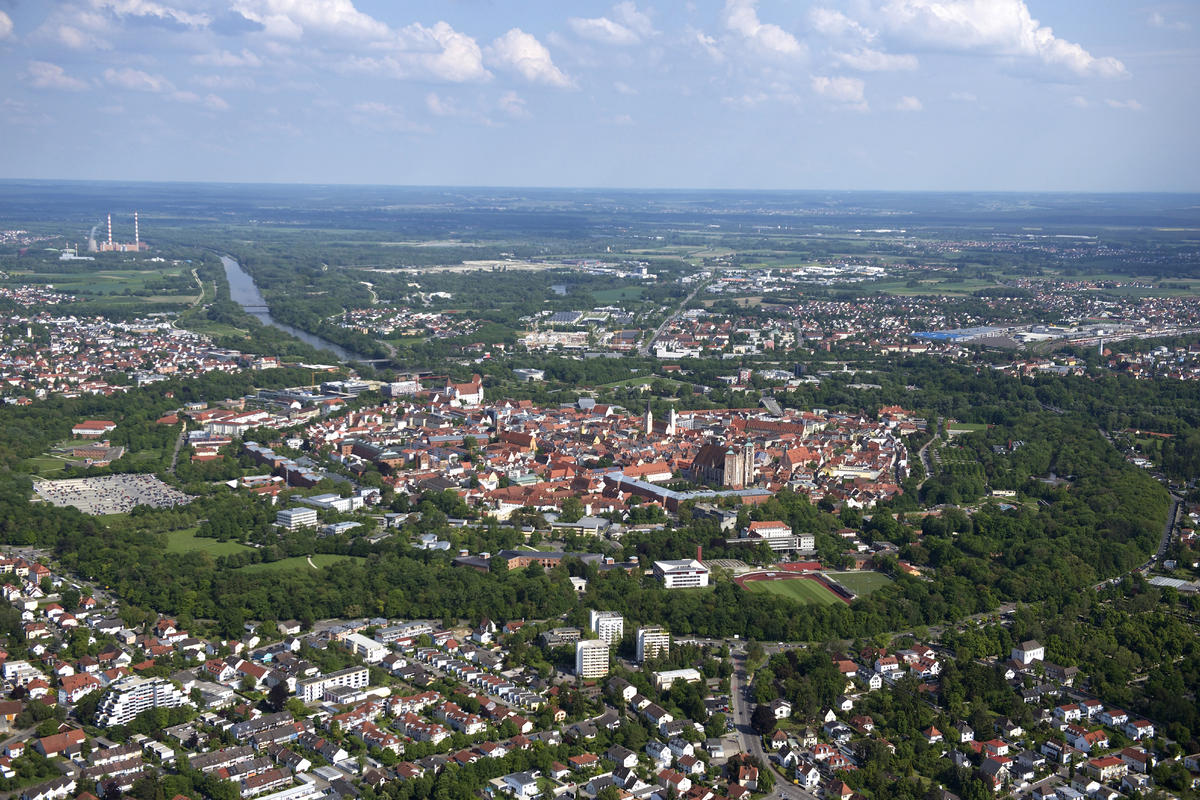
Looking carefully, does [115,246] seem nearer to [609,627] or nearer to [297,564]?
[297,564]

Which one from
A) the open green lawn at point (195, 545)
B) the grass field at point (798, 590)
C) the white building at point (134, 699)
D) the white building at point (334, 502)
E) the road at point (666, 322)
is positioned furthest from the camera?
the road at point (666, 322)

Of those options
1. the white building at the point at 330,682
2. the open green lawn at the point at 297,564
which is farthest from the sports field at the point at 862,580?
the white building at the point at 330,682

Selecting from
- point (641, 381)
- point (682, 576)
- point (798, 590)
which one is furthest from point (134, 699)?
point (641, 381)

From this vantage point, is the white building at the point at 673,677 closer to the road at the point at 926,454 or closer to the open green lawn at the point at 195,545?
the open green lawn at the point at 195,545

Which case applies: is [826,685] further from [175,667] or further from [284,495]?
[284,495]

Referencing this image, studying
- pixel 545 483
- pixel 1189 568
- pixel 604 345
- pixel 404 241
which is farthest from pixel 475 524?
pixel 404 241
